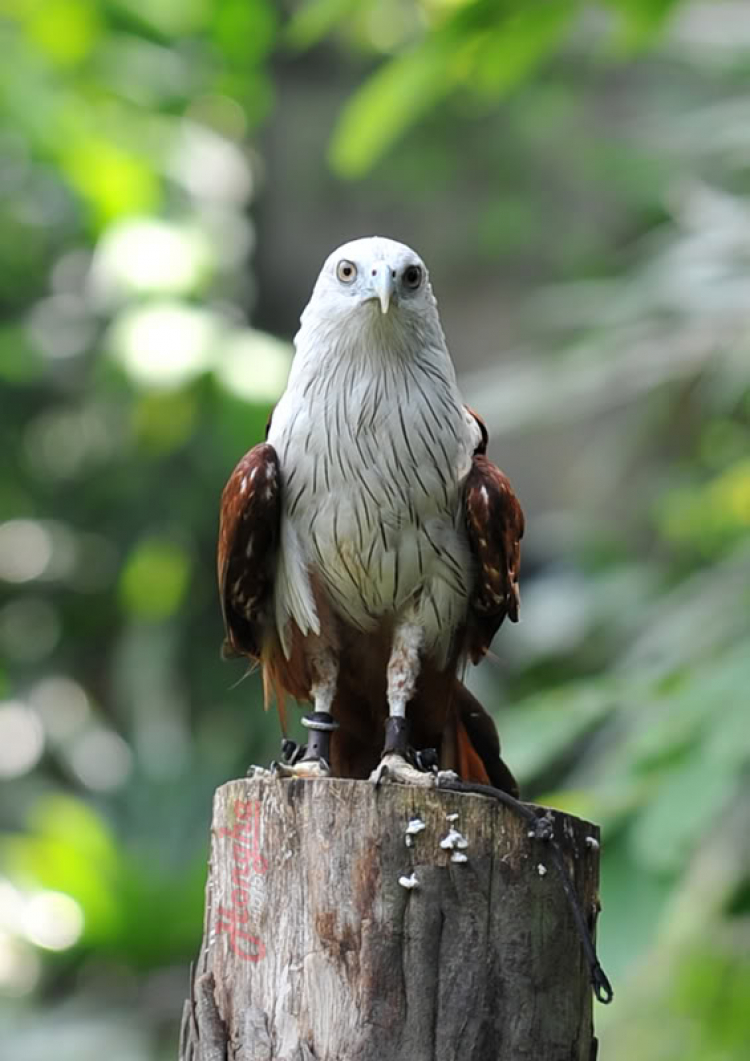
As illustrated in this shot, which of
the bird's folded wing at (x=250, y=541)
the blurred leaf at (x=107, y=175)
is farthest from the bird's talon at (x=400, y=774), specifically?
the blurred leaf at (x=107, y=175)

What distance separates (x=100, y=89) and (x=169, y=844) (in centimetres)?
425

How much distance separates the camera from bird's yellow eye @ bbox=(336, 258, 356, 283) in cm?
338

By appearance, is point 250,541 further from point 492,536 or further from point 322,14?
point 322,14

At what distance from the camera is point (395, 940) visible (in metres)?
2.57

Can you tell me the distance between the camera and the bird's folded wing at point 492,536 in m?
3.33

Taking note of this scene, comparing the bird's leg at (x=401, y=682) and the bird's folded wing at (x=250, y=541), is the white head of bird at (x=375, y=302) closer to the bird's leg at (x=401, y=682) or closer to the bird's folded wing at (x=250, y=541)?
the bird's folded wing at (x=250, y=541)

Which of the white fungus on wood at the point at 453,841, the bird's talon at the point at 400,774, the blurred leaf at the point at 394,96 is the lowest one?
the white fungus on wood at the point at 453,841

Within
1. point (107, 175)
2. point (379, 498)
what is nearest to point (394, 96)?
point (379, 498)

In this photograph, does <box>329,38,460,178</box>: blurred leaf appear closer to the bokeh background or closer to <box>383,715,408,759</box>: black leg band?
the bokeh background

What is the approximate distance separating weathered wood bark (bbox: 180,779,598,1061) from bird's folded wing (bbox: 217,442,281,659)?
82cm

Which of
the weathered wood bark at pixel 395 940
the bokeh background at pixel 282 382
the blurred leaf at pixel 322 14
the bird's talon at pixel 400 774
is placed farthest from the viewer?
the bokeh background at pixel 282 382

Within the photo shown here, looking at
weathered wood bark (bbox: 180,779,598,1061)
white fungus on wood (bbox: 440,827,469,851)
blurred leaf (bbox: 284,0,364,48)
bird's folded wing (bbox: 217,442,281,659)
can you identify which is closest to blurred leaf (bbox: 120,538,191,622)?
blurred leaf (bbox: 284,0,364,48)

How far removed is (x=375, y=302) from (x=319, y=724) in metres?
0.97

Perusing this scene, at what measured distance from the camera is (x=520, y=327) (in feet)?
38.8
